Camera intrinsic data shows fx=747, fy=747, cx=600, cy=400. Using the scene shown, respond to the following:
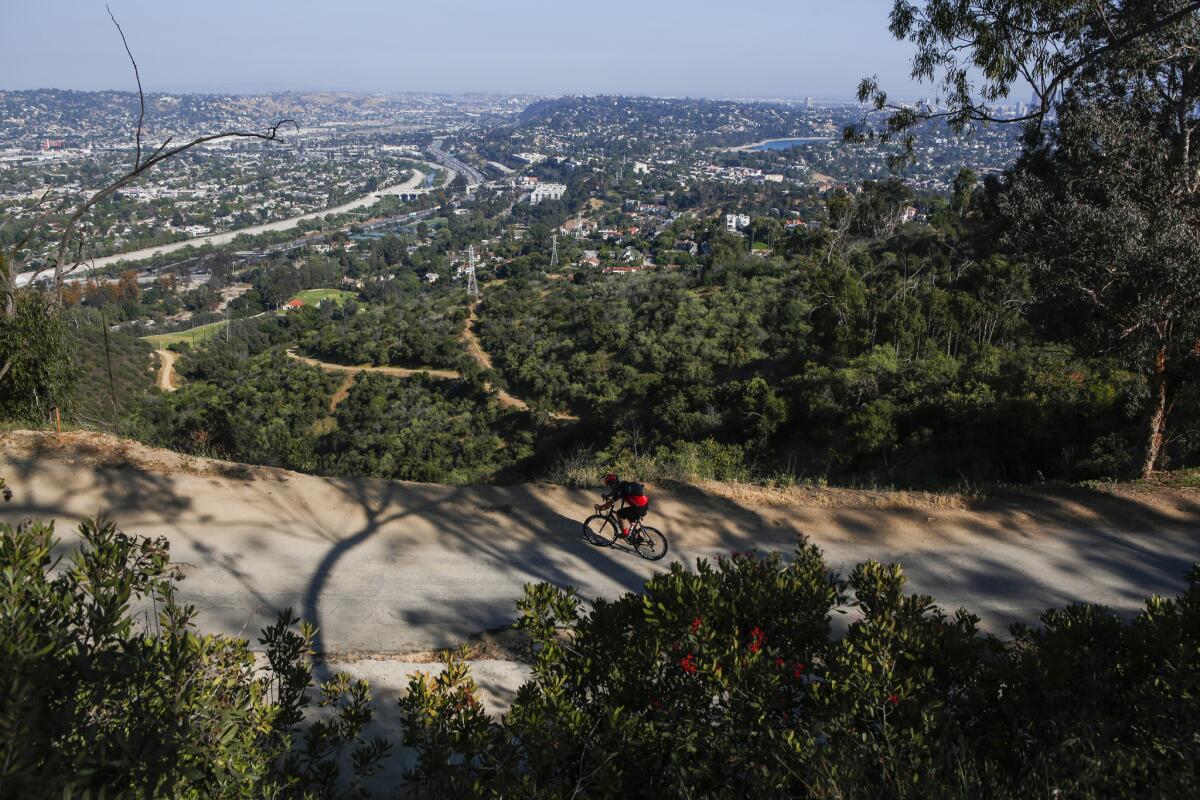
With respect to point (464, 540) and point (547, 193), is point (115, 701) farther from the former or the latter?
point (547, 193)

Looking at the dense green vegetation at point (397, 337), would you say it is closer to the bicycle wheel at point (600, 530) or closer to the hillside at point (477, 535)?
the hillside at point (477, 535)

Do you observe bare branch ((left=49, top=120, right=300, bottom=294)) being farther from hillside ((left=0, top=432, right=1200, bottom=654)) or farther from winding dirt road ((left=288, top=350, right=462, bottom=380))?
winding dirt road ((left=288, top=350, right=462, bottom=380))

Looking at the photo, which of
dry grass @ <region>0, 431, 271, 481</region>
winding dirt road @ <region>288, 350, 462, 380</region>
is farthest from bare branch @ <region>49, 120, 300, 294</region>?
winding dirt road @ <region>288, 350, 462, 380</region>

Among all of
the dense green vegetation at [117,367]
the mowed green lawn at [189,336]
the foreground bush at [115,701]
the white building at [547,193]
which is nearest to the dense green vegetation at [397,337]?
the mowed green lawn at [189,336]

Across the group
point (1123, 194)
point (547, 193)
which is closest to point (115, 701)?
point (1123, 194)

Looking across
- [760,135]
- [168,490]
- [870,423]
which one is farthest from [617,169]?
[168,490]

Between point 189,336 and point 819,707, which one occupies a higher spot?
point 819,707

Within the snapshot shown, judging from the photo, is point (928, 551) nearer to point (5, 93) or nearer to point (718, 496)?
point (718, 496)
